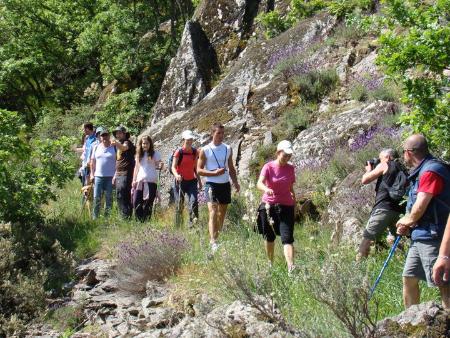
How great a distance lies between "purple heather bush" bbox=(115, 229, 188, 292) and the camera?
7371 mm

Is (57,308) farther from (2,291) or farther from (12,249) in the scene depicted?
(12,249)

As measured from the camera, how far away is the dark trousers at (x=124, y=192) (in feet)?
34.6

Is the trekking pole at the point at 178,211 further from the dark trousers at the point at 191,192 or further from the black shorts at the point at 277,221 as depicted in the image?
the black shorts at the point at 277,221

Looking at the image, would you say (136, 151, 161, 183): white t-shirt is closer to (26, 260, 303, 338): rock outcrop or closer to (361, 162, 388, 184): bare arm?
(26, 260, 303, 338): rock outcrop

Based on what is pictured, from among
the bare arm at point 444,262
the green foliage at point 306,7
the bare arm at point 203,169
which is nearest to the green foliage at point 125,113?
the green foliage at point 306,7

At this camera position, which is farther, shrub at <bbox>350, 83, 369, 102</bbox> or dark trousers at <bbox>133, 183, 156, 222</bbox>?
shrub at <bbox>350, 83, 369, 102</bbox>

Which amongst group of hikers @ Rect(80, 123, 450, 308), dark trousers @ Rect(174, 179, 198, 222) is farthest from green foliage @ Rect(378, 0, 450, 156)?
dark trousers @ Rect(174, 179, 198, 222)

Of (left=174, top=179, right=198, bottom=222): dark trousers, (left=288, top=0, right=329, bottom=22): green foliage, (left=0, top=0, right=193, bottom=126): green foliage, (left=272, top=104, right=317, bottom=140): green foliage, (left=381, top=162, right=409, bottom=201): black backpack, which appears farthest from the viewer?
(left=0, top=0, right=193, bottom=126): green foliage

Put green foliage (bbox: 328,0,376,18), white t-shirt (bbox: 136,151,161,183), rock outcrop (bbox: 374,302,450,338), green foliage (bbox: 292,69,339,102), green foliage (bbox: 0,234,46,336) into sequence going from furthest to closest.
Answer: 1. green foliage (bbox: 328,0,376,18)
2. green foliage (bbox: 292,69,339,102)
3. white t-shirt (bbox: 136,151,161,183)
4. green foliage (bbox: 0,234,46,336)
5. rock outcrop (bbox: 374,302,450,338)

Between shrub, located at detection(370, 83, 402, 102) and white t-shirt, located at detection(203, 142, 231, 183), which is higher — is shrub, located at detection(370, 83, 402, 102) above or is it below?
above

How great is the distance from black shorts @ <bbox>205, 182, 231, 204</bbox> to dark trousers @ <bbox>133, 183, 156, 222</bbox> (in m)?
1.61

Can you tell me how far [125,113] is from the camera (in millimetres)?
19328

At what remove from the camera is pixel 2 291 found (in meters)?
7.38

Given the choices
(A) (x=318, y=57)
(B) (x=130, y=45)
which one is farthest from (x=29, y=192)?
(B) (x=130, y=45)
